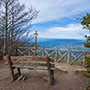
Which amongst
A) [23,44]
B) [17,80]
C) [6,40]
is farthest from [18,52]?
[17,80]

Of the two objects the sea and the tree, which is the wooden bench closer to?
the sea

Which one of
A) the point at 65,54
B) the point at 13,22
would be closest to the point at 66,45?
the point at 65,54

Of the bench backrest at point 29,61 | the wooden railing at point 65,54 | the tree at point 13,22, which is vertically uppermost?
the tree at point 13,22

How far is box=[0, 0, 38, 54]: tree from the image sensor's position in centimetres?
798

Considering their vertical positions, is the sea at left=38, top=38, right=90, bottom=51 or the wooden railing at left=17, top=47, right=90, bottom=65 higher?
the sea at left=38, top=38, right=90, bottom=51

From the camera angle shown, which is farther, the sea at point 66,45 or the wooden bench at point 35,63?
the sea at point 66,45

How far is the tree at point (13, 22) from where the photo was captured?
7.98 meters

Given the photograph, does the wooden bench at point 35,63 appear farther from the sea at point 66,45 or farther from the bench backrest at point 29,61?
the sea at point 66,45

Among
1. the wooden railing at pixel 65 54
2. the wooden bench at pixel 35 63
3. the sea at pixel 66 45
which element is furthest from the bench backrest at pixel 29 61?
the wooden railing at pixel 65 54

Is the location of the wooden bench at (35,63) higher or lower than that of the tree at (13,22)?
lower

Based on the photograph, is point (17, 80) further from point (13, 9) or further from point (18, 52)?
point (13, 9)

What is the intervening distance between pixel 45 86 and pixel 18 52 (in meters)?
6.66

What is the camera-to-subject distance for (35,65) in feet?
10.3

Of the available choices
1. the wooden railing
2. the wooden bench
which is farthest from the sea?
the wooden bench
